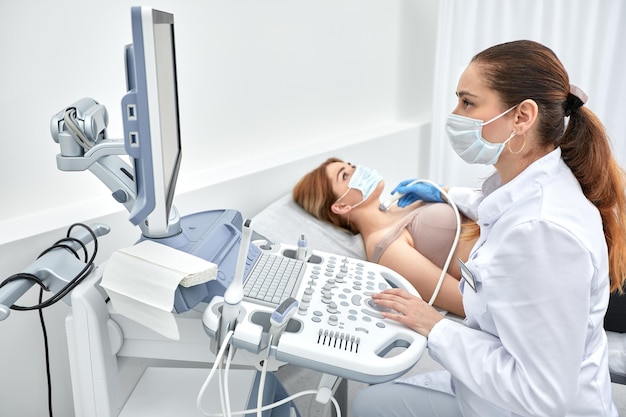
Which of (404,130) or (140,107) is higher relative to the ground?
(140,107)

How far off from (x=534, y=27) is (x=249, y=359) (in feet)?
7.70

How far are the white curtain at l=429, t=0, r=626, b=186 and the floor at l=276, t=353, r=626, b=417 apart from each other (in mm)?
1054

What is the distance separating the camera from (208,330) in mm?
976

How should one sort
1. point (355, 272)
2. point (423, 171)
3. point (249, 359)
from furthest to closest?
point (423, 171) < point (355, 272) < point (249, 359)

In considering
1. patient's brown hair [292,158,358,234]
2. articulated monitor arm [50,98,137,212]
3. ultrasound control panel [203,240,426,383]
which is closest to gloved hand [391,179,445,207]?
patient's brown hair [292,158,358,234]

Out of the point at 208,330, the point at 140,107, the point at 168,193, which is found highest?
the point at 140,107

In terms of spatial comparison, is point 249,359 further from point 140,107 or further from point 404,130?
point 404,130

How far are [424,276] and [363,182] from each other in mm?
516

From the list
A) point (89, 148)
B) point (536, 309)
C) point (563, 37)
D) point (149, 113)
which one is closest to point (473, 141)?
point (536, 309)

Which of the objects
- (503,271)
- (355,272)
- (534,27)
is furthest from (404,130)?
(503,271)

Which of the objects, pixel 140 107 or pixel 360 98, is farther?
pixel 360 98

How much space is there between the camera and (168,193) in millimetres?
953

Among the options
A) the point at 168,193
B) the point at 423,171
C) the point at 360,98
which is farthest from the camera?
the point at 423,171

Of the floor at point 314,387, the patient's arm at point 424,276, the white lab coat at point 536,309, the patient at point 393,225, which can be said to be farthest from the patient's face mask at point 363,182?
the white lab coat at point 536,309
